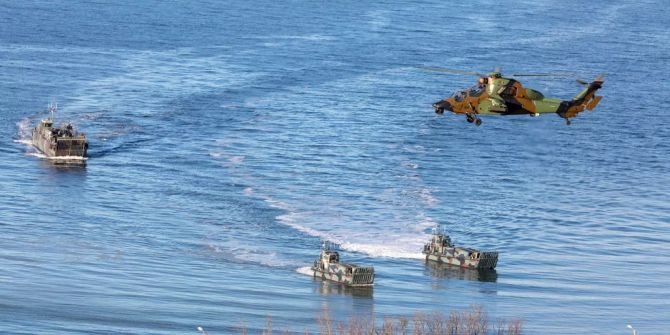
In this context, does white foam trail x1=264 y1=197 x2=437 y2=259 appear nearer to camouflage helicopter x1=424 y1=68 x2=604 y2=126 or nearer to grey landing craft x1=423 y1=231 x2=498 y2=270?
→ grey landing craft x1=423 y1=231 x2=498 y2=270

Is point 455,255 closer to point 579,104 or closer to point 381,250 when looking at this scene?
point 381,250

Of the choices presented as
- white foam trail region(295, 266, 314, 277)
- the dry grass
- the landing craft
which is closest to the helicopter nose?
the dry grass

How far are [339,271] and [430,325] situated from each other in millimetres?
28450

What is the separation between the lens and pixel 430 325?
125 m

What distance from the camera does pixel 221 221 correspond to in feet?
568

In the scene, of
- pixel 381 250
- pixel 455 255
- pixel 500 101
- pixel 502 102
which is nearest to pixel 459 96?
pixel 500 101

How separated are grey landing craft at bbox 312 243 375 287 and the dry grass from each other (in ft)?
35.6

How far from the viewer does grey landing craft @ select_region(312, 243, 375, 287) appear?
150 m

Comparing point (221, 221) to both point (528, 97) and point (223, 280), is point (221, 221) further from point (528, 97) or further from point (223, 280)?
point (528, 97)

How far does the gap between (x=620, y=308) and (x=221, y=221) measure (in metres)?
49.3

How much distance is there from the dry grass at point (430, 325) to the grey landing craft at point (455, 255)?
17281 millimetres

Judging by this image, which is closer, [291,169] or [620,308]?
[620,308]

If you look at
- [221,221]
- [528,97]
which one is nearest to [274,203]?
[221,221]

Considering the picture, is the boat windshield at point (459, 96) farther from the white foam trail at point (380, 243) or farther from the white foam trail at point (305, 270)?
the white foam trail at point (380, 243)
